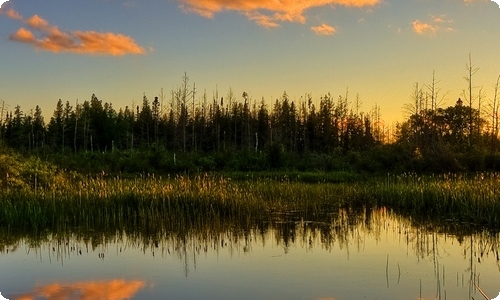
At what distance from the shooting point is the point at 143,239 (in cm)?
878

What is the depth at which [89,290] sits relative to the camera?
5.99m

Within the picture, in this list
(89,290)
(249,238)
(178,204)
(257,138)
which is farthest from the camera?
(257,138)

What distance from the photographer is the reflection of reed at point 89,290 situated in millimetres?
5688

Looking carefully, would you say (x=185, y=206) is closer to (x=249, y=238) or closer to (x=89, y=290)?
(x=249, y=238)

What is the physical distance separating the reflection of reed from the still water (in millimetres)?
11

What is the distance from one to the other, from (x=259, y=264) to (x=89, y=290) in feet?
7.51

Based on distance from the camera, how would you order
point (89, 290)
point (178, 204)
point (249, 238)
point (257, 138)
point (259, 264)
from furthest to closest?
point (257, 138) → point (178, 204) → point (249, 238) → point (259, 264) → point (89, 290)

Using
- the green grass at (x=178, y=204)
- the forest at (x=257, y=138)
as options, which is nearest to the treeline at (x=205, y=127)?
the forest at (x=257, y=138)

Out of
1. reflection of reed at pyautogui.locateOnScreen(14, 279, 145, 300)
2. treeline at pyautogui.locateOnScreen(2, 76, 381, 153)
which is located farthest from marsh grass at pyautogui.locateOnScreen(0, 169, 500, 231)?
treeline at pyautogui.locateOnScreen(2, 76, 381, 153)

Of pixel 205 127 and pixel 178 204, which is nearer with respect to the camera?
pixel 178 204

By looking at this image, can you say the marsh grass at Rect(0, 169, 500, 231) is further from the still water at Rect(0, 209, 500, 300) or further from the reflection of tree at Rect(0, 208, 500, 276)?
the still water at Rect(0, 209, 500, 300)

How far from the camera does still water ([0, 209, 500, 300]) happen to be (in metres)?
5.80

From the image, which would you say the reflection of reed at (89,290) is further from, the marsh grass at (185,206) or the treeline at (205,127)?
the treeline at (205,127)

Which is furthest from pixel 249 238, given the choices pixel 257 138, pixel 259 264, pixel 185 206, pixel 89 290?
pixel 257 138
